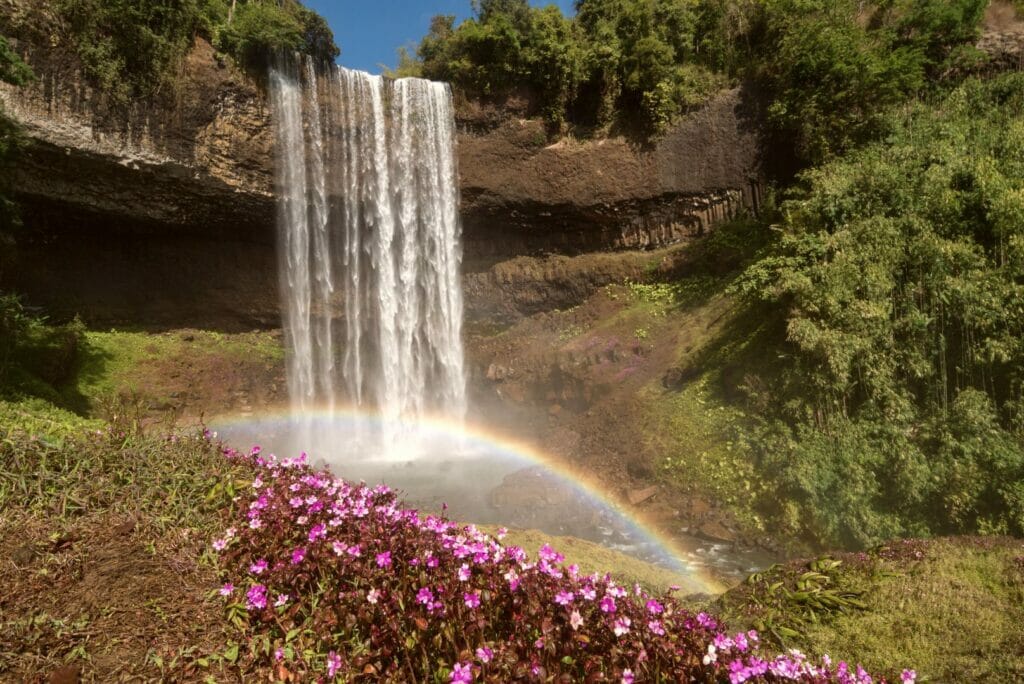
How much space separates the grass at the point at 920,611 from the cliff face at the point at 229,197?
16.0 meters

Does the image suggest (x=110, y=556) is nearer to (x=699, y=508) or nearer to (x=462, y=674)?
(x=462, y=674)

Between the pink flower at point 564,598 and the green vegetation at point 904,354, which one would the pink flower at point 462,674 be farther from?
the green vegetation at point 904,354

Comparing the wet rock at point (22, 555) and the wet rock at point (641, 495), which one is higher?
the wet rock at point (22, 555)

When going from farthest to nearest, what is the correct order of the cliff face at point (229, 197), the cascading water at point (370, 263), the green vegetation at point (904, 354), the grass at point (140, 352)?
the cascading water at point (370, 263), the grass at point (140, 352), the cliff face at point (229, 197), the green vegetation at point (904, 354)

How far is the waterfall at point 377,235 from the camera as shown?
674 inches

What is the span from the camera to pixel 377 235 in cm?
1770

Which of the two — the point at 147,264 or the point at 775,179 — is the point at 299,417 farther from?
the point at 775,179

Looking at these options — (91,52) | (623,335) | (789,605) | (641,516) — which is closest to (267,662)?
(789,605)

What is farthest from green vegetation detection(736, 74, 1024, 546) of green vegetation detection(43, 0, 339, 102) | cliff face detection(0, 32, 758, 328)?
green vegetation detection(43, 0, 339, 102)

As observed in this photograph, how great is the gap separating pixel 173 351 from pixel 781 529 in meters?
18.8

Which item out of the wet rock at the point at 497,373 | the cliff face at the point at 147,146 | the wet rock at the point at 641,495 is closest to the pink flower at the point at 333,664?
the wet rock at the point at 641,495

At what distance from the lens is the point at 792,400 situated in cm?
916

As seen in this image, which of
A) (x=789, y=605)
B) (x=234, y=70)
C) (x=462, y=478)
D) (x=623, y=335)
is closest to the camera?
(x=789, y=605)

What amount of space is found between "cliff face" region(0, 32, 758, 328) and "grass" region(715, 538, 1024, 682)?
1604 cm
